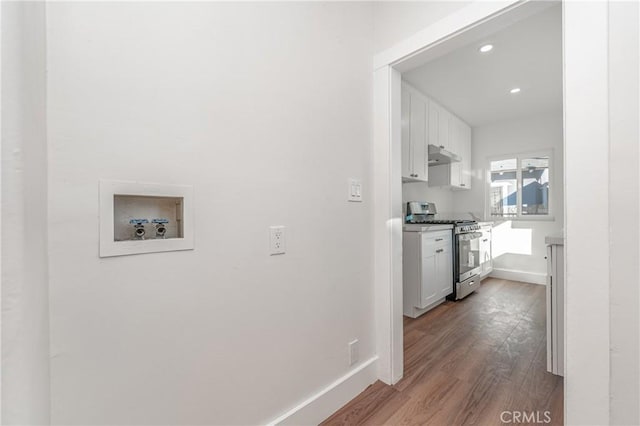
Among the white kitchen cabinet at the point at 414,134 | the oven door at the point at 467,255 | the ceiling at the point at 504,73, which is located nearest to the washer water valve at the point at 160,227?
the ceiling at the point at 504,73

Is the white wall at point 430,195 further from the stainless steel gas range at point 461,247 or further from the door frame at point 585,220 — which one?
the door frame at point 585,220

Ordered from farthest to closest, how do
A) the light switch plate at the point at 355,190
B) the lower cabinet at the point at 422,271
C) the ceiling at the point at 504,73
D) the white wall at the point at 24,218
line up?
the lower cabinet at the point at 422,271
the ceiling at the point at 504,73
the light switch plate at the point at 355,190
the white wall at the point at 24,218

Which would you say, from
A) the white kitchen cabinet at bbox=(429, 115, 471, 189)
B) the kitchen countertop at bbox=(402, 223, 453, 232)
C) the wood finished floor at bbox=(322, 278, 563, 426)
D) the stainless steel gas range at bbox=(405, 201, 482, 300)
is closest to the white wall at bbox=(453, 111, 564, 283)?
the white kitchen cabinet at bbox=(429, 115, 471, 189)

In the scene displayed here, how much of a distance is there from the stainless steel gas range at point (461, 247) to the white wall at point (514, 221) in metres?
0.96

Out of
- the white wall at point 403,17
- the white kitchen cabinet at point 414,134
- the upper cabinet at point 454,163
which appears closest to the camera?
the white wall at point 403,17

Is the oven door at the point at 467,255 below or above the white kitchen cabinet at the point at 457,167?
below

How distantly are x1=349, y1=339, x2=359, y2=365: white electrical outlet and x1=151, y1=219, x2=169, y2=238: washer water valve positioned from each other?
3.97 ft

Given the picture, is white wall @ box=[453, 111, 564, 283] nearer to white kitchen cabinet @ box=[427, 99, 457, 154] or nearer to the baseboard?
white kitchen cabinet @ box=[427, 99, 457, 154]

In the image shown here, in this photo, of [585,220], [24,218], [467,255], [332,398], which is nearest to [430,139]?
[467,255]

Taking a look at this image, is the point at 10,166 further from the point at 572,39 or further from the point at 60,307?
the point at 572,39

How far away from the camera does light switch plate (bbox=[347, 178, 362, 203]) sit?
1537 mm

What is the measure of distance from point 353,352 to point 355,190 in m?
0.99

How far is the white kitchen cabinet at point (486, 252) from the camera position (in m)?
4.00

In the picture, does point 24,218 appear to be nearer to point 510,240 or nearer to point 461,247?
point 461,247
